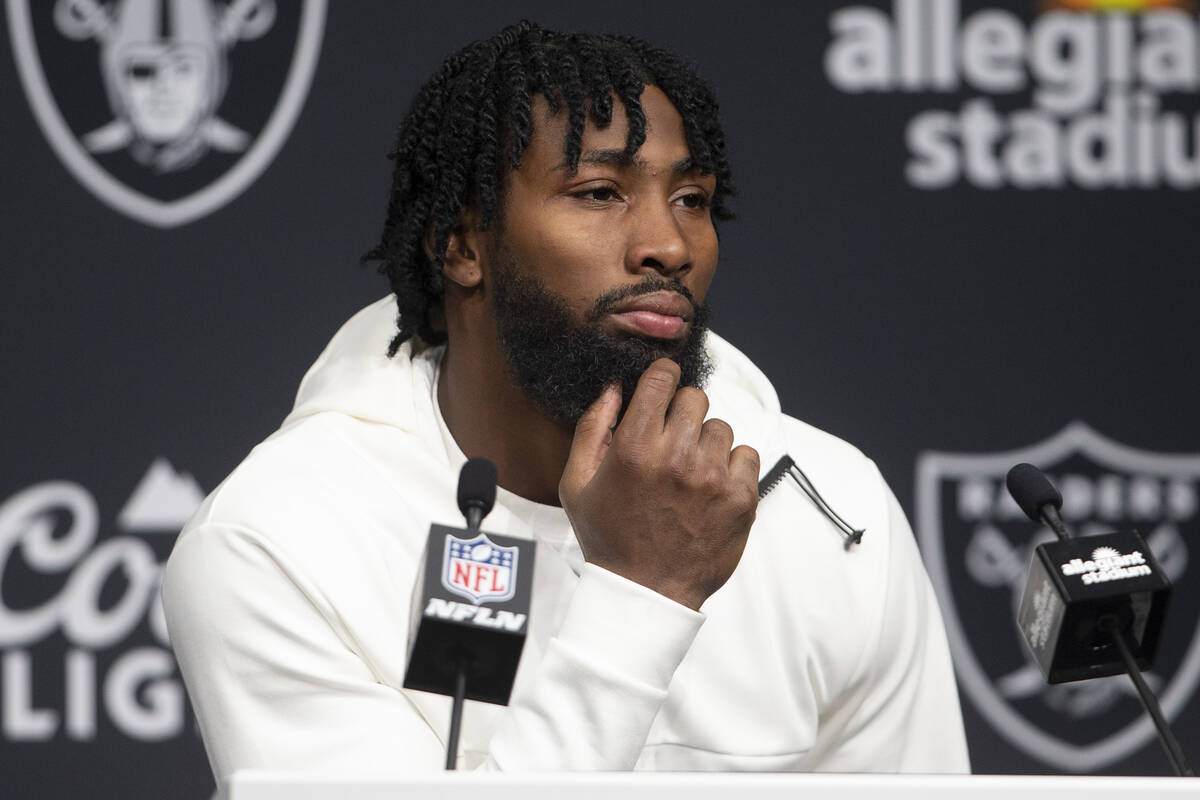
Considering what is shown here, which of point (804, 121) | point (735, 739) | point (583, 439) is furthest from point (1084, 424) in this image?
point (583, 439)

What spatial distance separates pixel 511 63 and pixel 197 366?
1.00 meters

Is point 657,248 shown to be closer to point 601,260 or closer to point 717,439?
point 601,260

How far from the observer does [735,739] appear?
177cm

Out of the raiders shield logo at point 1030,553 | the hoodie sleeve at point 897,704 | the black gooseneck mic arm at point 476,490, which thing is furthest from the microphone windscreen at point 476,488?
the raiders shield logo at point 1030,553

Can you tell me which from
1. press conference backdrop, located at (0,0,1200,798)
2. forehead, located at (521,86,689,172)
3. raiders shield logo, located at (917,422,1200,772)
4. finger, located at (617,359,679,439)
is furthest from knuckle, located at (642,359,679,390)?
raiders shield logo, located at (917,422,1200,772)

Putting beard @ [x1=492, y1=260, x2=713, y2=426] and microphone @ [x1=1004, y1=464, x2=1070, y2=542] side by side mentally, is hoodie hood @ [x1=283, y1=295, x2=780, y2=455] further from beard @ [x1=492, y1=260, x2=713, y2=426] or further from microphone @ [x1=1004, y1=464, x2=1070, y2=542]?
microphone @ [x1=1004, y1=464, x2=1070, y2=542]

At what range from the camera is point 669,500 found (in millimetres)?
1466

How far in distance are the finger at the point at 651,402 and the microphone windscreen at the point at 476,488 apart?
0.84 ft

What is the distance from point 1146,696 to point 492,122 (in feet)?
3.22

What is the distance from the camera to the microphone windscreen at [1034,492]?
1.35m

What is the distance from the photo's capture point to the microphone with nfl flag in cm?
114

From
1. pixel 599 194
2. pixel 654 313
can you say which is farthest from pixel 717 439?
pixel 599 194

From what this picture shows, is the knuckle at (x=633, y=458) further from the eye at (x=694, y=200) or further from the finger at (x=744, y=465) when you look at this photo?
the eye at (x=694, y=200)

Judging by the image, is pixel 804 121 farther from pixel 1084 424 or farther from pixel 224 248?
pixel 224 248
